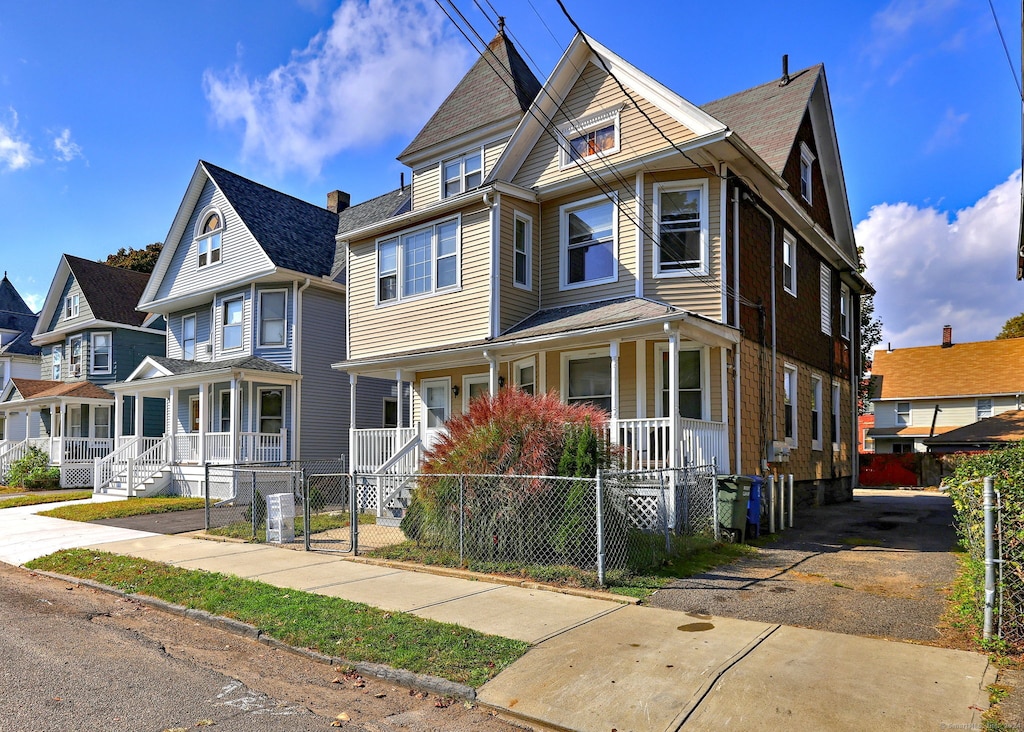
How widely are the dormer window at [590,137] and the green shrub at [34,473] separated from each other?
2120 centimetres

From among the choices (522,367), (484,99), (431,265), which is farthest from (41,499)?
(484,99)

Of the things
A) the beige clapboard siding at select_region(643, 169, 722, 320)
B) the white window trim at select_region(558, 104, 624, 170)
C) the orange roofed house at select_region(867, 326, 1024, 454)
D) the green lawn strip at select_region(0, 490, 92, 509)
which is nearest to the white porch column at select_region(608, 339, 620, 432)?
the beige clapboard siding at select_region(643, 169, 722, 320)

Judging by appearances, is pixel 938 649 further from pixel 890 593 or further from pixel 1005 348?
pixel 1005 348

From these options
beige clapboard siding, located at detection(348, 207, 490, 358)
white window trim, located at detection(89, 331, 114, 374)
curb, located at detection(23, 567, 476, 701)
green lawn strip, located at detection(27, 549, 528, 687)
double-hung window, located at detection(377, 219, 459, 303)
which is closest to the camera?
curb, located at detection(23, 567, 476, 701)

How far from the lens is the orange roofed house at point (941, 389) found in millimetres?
39719

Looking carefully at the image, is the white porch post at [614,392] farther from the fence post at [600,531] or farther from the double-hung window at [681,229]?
the fence post at [600,531]

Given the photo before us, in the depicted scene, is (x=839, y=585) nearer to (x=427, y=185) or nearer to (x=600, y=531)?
(x=600, y=531)

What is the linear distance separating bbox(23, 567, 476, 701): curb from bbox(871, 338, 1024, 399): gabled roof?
42.9 meters

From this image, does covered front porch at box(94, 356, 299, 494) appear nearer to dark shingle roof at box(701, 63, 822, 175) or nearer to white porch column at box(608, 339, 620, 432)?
white porch column at box(608, 339, 620, 432)

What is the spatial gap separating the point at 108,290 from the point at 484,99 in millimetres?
20806

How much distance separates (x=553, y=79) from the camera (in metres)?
15.5

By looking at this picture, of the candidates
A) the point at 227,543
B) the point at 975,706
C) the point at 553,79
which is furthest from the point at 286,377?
the point at 975,706

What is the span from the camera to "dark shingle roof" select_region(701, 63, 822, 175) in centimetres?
1642

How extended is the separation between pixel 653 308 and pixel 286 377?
1275cm
